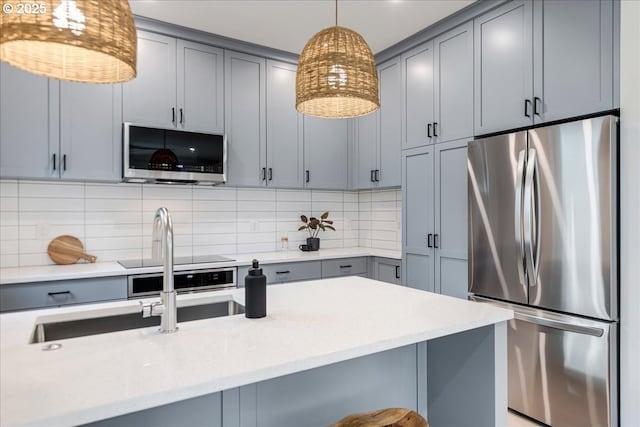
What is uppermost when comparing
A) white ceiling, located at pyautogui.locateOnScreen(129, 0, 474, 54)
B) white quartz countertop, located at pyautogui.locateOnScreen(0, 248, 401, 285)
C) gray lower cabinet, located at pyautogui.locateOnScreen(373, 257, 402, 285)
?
white ceiling, located at pyautogui.locateOnScreen(129, 0, 474, 54)

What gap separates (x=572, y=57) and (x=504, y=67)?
0.43 m

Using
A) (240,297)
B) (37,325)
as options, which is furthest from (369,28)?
(37,325)

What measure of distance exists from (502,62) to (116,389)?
2.74 metres

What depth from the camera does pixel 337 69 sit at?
4.71 feet

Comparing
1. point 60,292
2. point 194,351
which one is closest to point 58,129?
point 60,292

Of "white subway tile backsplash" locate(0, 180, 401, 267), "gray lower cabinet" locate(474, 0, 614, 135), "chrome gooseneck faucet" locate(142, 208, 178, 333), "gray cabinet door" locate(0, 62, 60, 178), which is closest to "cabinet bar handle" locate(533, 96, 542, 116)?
"gray lower cabinet" locate(474, 0, 614, 135)

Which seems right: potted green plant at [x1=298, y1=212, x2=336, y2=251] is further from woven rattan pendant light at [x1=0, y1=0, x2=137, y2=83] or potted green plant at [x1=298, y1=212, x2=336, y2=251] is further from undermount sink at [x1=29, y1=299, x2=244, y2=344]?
woven rattan pendant light at [x1=0, y1=0, x2=137, y2=83]

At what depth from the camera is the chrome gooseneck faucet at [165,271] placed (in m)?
1.19

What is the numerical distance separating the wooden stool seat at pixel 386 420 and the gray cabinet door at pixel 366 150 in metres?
2.70

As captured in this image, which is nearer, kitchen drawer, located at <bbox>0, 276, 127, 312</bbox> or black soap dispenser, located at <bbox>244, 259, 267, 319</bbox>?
black soap dispenser, located at <bbox>244, 259, 267, 319</bbox>

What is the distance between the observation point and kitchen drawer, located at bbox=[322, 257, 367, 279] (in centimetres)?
345

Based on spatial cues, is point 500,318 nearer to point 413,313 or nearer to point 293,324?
point 413,313

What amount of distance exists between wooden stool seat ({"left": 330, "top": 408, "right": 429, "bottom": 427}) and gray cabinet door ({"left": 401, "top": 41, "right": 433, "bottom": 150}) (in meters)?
2.32

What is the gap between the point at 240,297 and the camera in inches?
65.4
